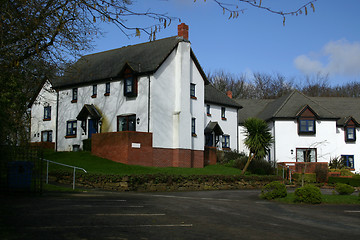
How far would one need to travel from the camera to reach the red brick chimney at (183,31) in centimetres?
3950

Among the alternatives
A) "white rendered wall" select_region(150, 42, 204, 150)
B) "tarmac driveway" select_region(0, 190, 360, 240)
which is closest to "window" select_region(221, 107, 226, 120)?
"white rendered wall" select_region(150, 42, 204, 150)

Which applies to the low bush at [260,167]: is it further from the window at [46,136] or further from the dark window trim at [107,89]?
the window at [46,136]

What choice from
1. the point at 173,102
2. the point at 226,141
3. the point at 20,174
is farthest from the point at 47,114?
the point at 20,174

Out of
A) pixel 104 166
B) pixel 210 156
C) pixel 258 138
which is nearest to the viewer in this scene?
pixel 104 166

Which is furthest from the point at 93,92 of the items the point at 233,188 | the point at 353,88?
the point at 353,88

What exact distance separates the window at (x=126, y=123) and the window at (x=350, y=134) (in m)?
26.8

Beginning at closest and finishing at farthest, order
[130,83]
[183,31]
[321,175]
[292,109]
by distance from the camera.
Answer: [130,83]
[321,175]
[183,31]
[292,109]

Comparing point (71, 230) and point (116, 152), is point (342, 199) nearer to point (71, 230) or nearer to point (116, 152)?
point (71, 230)

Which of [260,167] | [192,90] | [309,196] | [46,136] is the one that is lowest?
[309,196]

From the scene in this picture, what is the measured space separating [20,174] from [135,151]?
18.5 meters

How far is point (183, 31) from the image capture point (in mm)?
39625

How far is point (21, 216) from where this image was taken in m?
11.1

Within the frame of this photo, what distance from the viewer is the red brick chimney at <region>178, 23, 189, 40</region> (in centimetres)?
3950

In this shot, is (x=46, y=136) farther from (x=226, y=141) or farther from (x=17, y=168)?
(x=17, y=168)
